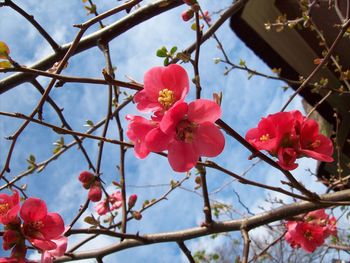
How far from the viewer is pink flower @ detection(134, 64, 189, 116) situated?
2.43ft

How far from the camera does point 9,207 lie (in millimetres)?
957

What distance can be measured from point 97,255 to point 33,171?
69 centimetres

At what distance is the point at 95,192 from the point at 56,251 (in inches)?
14.6

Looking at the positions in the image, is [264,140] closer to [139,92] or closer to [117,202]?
[139,92]

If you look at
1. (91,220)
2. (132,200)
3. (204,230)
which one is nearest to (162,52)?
(91,220)

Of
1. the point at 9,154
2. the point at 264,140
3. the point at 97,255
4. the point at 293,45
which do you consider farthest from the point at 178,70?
the point at 293,45

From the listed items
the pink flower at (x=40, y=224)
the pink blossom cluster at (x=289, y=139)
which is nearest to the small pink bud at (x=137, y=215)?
the pink flower at (x=40, y=224)

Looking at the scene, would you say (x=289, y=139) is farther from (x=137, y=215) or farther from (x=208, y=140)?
(x=137, y=215)

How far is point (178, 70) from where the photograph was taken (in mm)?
755

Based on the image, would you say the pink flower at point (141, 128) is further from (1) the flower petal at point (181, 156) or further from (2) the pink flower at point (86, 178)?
(2) the pink flower at point (86, 178)

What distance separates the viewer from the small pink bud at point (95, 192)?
1358mm

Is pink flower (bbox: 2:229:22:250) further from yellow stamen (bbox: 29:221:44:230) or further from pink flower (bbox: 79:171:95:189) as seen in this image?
pink flower (bbox: 79:171:95:189)

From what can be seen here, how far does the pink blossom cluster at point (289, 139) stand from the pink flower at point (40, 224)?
528 millimetres

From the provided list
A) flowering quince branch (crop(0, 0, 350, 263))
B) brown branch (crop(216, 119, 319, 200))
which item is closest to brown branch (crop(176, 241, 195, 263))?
flowering quince branch (crop(0, 0, 350, 263))
